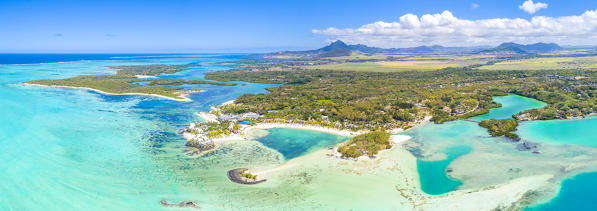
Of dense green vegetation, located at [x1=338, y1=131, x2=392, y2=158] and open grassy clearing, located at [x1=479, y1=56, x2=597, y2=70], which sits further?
open grassy clearing, located at [x1=479, y1=56, x2=597, y2=70]

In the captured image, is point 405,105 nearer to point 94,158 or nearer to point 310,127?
point 310,127

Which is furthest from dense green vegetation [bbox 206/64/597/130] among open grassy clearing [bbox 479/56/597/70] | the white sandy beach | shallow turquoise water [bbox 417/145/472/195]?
open grassy clearing [bbox 479/56/597/70]

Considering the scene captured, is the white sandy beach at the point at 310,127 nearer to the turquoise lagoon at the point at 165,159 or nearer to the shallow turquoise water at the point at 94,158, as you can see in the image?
the turquoise lagoon at the point at 165,159

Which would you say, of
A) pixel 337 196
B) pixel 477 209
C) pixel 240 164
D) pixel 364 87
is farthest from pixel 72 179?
pixel 364 87

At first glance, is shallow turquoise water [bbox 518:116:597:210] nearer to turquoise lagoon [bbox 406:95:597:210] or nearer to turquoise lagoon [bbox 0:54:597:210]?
turquoise lagoon [bbox 406:95:597:210]

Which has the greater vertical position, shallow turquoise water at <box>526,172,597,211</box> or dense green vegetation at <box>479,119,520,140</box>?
dense green vegetation at <box>479,119,520,140</box>

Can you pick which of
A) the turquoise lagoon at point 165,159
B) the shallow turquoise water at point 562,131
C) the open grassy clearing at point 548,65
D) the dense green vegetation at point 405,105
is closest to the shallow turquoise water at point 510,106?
the turquoise lagoon at point 165,159
